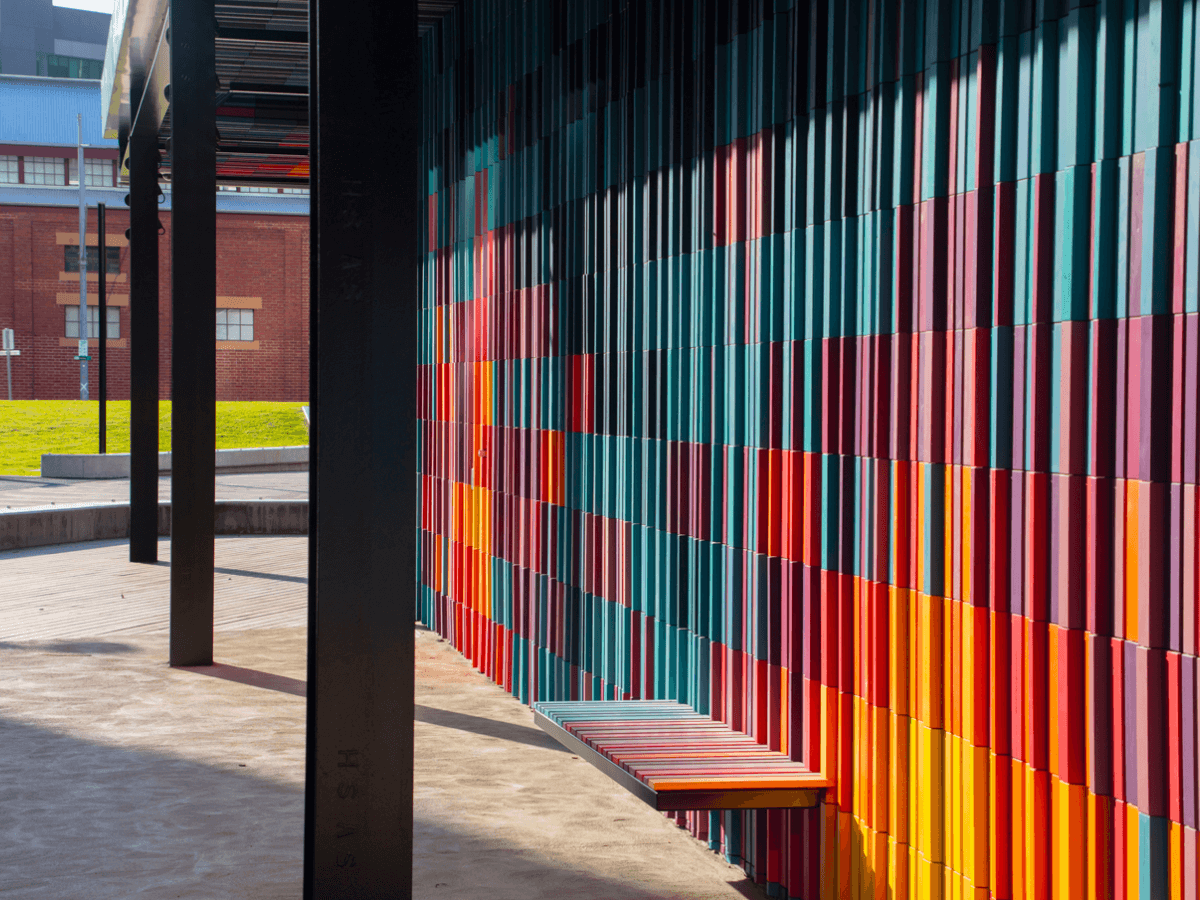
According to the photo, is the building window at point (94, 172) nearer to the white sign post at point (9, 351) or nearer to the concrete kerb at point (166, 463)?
the white sign post at point (9, 351)

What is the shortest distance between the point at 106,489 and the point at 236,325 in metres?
22.7

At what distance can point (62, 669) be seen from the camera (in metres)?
8.30

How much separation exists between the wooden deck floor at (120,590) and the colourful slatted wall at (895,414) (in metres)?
4.40

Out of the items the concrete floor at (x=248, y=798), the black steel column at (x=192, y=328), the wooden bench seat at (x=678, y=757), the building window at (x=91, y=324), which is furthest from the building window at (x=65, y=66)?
the wooden bench seat at (x=678, y=757)

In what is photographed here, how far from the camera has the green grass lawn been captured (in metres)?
26.0

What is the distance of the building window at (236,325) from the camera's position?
42.5m

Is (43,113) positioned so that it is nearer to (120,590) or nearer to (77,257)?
(77,257)

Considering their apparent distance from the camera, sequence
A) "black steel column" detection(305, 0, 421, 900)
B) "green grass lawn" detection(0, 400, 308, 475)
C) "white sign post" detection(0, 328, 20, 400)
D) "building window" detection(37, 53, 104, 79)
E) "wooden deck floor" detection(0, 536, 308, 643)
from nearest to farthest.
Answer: "black steel column" detection(305, 0, 421, 900) → "wooden deck floor" detection(0, 536, 308, 643) → "green grass lawn" detection(0, 400, 308, 475) → "white sign post" detection(0, 328, 20, 400) → "building window" detection(37, 53, 104, 79)

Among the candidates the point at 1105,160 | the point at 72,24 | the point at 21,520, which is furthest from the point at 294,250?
the point at 1105,160

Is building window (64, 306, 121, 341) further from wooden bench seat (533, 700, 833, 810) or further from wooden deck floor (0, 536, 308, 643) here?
wooden bench seat (533, 700, 833, 810)

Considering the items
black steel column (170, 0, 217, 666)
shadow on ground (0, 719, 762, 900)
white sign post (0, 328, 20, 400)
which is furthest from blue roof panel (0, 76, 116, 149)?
shadow on ground (0, 719, 762, 900)

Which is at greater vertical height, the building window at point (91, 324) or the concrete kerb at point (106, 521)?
the building window at point (91, 324)

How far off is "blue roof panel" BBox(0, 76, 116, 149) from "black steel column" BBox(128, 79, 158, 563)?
3699 centimetres

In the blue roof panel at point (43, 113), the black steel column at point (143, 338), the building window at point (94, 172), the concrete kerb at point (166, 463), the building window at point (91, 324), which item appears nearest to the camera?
the black steel column at point (143, 338)
